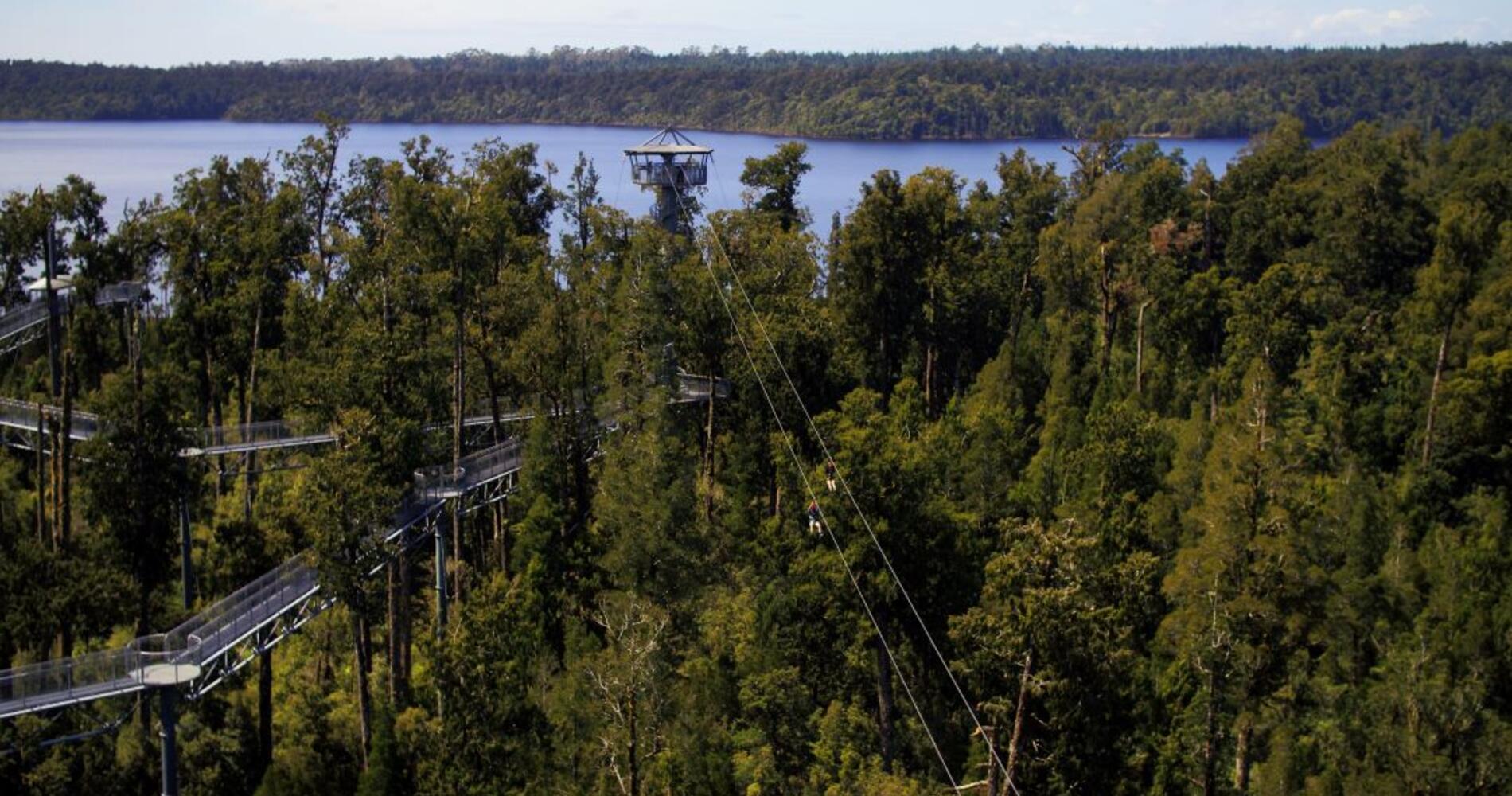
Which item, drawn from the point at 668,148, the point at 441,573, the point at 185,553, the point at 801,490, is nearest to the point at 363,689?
the point at 441,573

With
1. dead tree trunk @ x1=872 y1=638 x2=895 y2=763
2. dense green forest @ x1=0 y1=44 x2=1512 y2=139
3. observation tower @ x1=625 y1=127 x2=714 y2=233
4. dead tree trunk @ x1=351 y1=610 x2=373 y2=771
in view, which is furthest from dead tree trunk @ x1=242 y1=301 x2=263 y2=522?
dense green forest @ x1=0 y1=44 x2=1512 y2=139

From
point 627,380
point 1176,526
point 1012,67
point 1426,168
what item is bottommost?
point 1176,526

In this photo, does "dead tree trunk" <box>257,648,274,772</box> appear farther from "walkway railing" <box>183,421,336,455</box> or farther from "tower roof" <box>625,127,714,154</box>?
"tower roof" <box>625,127,714,154</box>

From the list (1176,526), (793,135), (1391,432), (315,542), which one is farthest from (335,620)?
(793,135)

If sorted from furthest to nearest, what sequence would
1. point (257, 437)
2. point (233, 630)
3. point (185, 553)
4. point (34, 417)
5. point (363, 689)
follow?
1. point (34, 417)
2. point (257, 437)
3. point (185, 553)
4. point (363, 689)
5. point (233, 630)

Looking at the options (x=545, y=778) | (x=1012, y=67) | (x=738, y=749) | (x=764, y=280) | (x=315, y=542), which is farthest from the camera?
(x=1012, y=67)

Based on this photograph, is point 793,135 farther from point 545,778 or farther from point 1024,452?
point 545,778

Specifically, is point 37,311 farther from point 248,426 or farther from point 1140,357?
point 1140,357
